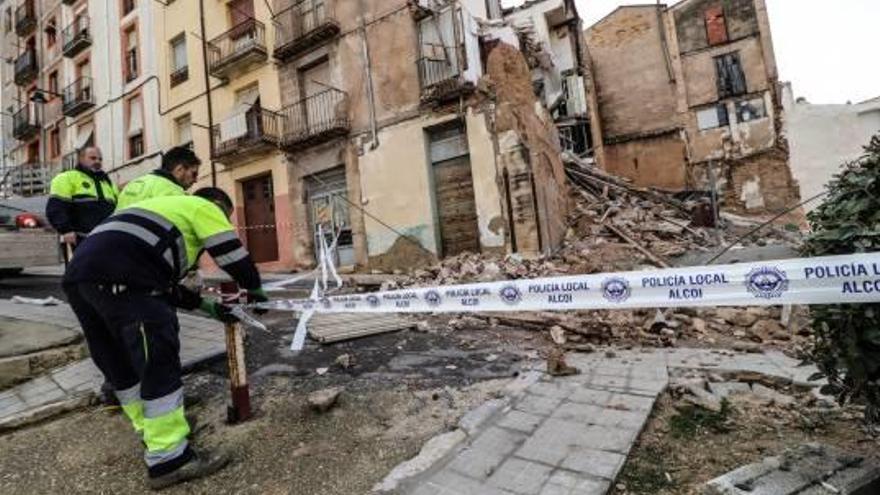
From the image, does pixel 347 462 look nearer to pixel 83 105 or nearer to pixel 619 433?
pixel 619 433

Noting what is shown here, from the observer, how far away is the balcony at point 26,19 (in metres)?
22.9

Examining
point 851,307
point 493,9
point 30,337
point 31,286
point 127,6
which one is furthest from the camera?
point 127,6

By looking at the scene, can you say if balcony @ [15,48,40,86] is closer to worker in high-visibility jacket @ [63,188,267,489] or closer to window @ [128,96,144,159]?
window @ [128,96,144,159]

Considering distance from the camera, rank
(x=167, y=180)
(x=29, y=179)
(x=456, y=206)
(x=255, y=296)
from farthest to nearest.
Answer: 1. (x=29, y=179)
2. (x=456, y=206)
3. (x=167, y=180)
4. (x=255, y=296)

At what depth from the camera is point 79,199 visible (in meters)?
4.66

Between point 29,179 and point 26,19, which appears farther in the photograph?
point 26,19

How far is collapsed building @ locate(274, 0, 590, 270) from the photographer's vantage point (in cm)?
1074

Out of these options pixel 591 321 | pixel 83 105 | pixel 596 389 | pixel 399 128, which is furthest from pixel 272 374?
pixel 83 105

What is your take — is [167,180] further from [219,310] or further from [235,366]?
[235,366]

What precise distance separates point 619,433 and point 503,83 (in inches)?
380

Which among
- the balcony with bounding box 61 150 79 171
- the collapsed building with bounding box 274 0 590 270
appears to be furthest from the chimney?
the balcony with bounding box 61 150 79 171

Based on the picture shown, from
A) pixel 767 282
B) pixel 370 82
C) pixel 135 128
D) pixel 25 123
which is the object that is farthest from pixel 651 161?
pixel 25 123

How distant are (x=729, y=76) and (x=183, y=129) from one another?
23764 mm

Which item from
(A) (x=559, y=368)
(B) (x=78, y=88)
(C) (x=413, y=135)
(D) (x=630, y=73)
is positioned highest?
(B) (x=78, y=88)
